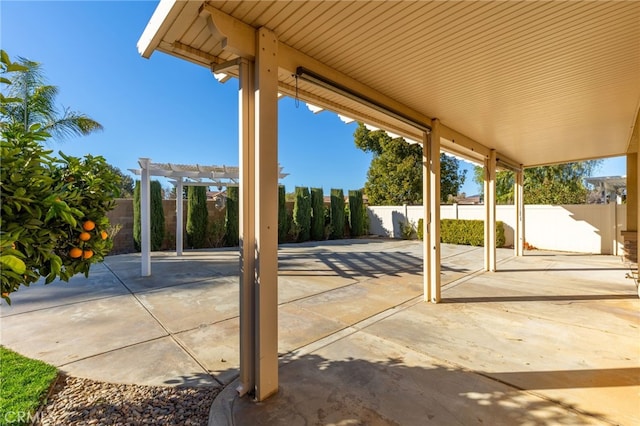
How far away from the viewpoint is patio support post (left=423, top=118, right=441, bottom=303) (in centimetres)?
439

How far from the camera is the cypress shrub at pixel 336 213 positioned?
47.1 ft

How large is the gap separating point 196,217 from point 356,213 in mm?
7623

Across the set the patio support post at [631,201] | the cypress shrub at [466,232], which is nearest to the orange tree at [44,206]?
the patio support post at [631,201]

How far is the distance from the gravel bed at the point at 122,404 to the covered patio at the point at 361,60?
343 millimetres

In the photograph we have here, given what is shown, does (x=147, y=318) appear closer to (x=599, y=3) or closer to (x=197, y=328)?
(x=197, y=328)

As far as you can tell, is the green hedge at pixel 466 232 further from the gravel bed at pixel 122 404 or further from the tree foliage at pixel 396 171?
the gravel bed at pixel 122 404

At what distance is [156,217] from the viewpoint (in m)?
10.1

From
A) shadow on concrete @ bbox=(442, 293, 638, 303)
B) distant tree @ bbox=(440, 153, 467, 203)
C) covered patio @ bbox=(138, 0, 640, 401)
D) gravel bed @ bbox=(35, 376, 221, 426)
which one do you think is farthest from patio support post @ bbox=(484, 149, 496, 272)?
distant tree @ bbox=(440, 153, 467, 203)

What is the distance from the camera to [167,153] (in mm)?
20750

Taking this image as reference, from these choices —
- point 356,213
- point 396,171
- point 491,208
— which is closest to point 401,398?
point 491,208

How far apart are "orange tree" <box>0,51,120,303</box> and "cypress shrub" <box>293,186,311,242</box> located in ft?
37.8

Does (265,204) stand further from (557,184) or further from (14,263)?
(557,184)

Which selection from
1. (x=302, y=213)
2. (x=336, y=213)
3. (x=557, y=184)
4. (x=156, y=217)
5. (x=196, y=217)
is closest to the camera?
(x=156, y=217)

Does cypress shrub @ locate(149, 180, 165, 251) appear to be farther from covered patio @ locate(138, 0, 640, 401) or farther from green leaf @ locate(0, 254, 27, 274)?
green leaf @ locate(0, 254, 27, 274)
